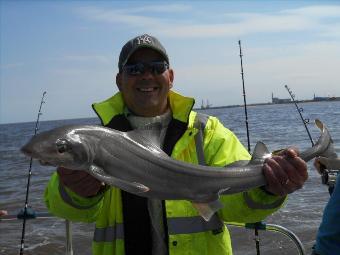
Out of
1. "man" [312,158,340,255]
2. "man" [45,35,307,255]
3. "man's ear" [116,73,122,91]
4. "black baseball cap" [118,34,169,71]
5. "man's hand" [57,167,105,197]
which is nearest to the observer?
"man's hand" [57,167,105,197]

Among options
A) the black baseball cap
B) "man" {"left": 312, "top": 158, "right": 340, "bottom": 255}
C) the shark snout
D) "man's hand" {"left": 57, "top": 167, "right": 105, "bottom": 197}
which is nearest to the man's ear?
the black baseball cap

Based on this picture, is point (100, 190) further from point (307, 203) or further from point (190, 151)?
point (307, 203)

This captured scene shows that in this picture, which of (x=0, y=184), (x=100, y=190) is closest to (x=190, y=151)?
(x=100, y=190)

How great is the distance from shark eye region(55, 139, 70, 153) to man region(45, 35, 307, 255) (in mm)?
448

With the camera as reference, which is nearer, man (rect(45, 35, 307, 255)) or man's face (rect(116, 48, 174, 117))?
man (rect(45, 35, 307, 255))

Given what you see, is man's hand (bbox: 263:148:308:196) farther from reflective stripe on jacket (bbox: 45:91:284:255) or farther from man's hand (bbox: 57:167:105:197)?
man's hand (bbox: 57:167:105:197)

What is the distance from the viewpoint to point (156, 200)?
13.1 ft

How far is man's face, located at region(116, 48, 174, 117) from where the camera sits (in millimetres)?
4148

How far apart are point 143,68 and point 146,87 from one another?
18cm

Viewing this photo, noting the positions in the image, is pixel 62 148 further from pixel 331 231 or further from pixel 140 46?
pixel 331 231

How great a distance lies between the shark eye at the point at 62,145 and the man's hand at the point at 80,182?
0.31 m

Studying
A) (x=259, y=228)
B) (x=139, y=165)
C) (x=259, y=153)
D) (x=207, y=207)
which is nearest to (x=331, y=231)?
(x=259, y=153)

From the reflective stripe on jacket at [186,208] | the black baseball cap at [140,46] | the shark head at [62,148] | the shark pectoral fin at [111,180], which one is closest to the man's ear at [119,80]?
the black baseball cap at [140,46]

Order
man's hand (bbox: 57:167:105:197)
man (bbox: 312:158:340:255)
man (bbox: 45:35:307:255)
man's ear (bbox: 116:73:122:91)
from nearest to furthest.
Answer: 1. man's hand (bbox: 57:167:105:197)
2. man (bbox: 312:158:340:255)
3. man (bbox: 45:35:307:255)
4. man's ear (bbox: 116:73:122:91)
